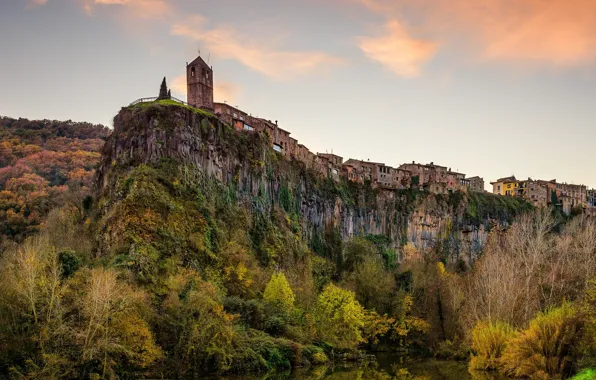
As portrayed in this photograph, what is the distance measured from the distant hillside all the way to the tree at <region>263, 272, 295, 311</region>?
32.9m

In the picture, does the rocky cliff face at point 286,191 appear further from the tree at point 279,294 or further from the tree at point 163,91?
the tree at point 279,294

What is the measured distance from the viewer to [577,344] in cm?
3328

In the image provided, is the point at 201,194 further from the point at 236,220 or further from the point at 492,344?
the point at 492,344

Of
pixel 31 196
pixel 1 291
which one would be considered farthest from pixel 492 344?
pixel 31 196

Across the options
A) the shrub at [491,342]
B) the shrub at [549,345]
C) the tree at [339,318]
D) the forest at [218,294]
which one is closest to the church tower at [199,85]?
the forest at [218,294]

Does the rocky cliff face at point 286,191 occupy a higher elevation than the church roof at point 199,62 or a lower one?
lower

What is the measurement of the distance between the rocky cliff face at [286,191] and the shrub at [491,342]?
138 ft

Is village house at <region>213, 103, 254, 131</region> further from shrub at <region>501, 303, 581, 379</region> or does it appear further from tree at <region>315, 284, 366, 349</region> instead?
shrub at <region>501, 303, 581, 379</region>

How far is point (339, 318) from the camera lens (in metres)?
60.4

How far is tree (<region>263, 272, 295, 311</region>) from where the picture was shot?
5853cm

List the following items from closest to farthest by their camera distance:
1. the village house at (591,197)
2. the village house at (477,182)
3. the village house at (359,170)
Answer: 1. the village house at (359,170)
2. the village house at (477,182)
3. the village house at (591,197)

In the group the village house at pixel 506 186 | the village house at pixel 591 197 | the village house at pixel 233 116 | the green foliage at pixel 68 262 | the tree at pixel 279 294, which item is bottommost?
the tree at pixel 279 294

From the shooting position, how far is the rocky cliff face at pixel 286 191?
71.1 meters

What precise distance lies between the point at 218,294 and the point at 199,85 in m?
46.9
